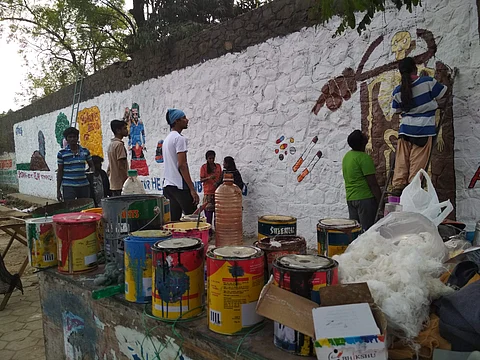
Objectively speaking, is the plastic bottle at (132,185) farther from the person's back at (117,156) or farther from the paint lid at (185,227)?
the person's back at (117,156)

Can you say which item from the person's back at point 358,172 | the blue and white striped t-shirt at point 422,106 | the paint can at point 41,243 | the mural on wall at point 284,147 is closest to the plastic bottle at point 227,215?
the paint can at point 41,243

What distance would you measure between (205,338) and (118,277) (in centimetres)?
73

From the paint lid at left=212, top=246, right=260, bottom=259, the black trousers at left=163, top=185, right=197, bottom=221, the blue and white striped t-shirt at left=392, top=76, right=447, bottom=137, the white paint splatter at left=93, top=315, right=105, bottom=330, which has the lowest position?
the white paint splatter at left=93, top=315, right=105, bottom=330

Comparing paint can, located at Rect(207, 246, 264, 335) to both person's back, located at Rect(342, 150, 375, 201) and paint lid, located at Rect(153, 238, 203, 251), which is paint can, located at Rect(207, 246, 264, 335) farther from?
person's back, located at Rect(342, 150, 375, 201)

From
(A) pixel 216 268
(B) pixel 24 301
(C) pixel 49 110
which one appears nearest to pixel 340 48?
(A) pixel 216 268

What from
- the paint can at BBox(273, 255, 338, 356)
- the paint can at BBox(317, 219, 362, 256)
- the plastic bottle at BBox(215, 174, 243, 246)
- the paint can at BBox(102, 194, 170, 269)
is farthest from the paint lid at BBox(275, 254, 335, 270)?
the plastic bottle at BBox(215, 174, 243, 246)

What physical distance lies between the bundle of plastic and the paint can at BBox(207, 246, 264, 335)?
0.35m

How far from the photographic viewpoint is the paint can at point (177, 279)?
4.96 feet

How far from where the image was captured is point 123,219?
2012 millimetres

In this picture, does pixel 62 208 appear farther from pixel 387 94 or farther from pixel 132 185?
pixel 387 94

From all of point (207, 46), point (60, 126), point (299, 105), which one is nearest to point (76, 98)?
point (60, 126)

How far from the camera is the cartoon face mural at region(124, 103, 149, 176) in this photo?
809 cm

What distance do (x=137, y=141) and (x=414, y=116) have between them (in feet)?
19.4

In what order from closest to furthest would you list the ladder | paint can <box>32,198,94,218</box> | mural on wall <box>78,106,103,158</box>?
paint can <box>32,198,94,218</box> < mural on wall <box>78,106,103,158</box> < the ladder
